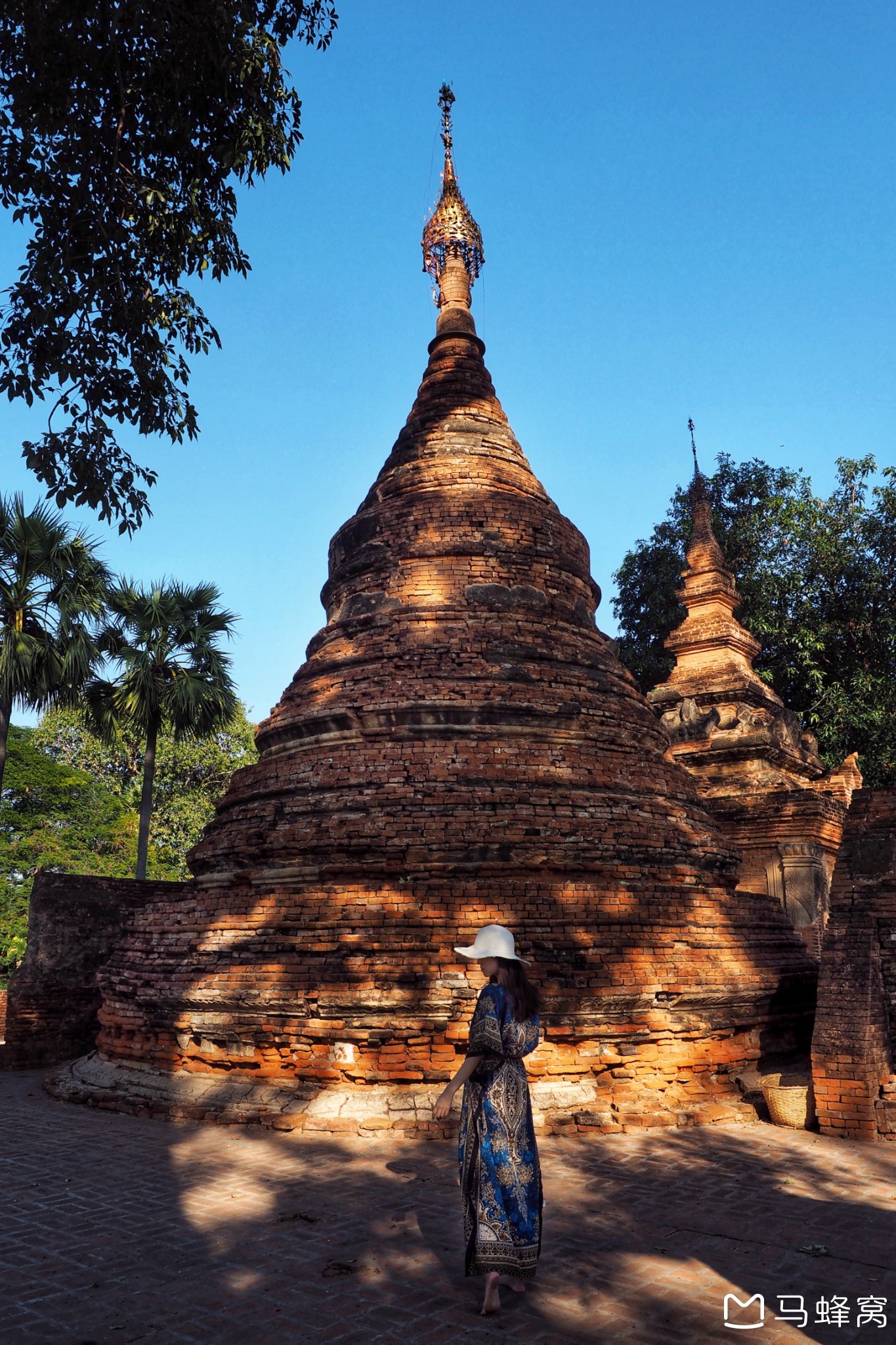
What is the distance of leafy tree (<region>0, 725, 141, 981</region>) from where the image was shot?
955 inches

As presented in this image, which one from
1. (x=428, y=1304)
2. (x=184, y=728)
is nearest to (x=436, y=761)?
(x=428, y=1304)

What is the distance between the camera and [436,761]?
29.6 feet

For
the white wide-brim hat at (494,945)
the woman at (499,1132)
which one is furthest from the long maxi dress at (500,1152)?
the white wide-brim hat at (494,945)

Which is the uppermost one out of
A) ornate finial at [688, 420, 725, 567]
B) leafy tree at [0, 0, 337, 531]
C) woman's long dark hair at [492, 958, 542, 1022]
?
ornate finial at [688, 420, 725, 567]

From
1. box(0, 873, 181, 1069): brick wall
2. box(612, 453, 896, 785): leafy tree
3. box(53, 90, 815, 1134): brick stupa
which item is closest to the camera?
box(53, 90, 815, 1134): brick stupa

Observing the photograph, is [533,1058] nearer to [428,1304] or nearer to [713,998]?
[713,998]

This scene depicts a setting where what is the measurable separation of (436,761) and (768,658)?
19.4 meters

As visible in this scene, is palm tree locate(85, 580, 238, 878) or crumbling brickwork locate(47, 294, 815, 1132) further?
palm tree locate(85, 580, 238, 878)

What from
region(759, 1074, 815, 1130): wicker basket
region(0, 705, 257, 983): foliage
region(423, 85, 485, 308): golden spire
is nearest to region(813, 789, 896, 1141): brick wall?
region(759, 1074, 815, 1130): wicker basket

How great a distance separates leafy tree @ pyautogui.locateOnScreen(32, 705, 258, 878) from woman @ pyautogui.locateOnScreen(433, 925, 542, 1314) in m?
25.9

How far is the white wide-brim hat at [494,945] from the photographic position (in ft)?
13.7

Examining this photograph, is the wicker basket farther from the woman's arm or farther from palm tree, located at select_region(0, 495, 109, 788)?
palm tree, located at select_region(0, 495, 109, 788)

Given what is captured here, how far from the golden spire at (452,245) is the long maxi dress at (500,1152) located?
13645 millimetres

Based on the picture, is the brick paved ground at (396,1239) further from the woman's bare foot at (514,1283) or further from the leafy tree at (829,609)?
the leafy tree at (829,609)
